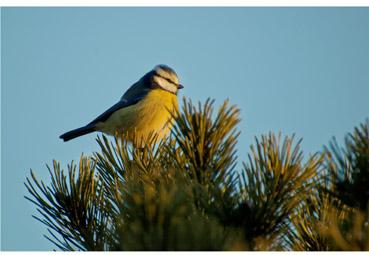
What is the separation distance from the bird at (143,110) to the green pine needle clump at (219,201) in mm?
2321

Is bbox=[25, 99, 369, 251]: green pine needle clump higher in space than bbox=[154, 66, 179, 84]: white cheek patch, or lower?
lower

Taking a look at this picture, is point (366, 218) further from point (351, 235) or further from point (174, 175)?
point (174, 175)

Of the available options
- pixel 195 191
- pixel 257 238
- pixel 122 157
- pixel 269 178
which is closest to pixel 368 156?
pixel 269 178

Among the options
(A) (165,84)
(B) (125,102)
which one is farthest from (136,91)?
(A) (165,84)

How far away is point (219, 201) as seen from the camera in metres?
1.61

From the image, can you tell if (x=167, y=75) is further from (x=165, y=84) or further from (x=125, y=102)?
(x=125, y=102)

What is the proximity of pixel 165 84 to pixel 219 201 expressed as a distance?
417 centimetres

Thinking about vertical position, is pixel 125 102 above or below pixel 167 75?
below

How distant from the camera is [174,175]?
5.95ft

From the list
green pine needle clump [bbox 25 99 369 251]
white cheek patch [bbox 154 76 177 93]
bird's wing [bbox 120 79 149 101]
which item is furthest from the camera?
white cheek patch [bbox 154 76 177 93]

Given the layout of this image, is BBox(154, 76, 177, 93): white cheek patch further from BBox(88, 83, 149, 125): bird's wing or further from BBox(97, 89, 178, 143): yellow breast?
BBox(97, 89, 178, 143): yellow breast

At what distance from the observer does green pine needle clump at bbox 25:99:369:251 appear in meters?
1.34

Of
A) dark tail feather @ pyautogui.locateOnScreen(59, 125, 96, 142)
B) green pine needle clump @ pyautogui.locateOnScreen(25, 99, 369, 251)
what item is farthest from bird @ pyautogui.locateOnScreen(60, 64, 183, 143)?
green pine needle clump @ pyautogui.locateOnScreen(25, 99, 369, 251)

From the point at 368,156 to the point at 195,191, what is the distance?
1.86 feet
